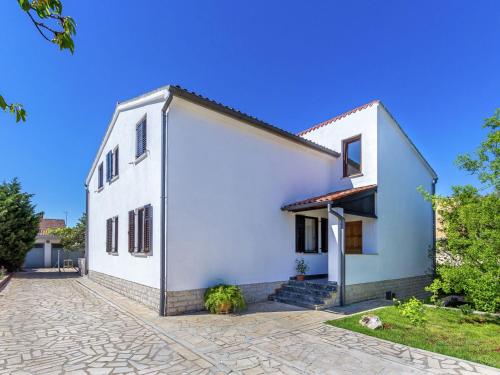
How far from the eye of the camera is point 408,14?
10.8m

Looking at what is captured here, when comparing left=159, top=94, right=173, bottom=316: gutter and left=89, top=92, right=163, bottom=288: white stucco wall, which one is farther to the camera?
left=89, top=92, right=163, bottom=288: white stucco wall

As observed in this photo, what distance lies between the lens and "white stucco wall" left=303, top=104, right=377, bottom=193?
513 inches

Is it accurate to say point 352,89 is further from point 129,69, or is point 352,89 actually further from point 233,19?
point 129,69

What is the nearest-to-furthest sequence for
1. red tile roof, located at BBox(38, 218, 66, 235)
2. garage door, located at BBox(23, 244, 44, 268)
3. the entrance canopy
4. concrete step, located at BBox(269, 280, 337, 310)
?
1. concrete step, located at BBox(269, 280, 337, 310)
2. the entrance canopy
3. garage door, located at BBox(23, 244, 44, 268)
4. red tile roof, located at BBox(38, 218, 66, 235)

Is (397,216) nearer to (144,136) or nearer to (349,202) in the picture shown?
(349,202)

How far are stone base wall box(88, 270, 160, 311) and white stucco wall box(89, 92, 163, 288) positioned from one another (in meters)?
0.19

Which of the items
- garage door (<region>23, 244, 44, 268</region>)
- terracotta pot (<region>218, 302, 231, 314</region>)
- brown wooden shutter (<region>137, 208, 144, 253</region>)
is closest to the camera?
terracotta pot (<region>218, 302, 231, 314</region>)

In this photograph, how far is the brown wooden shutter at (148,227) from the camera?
32.8 ft

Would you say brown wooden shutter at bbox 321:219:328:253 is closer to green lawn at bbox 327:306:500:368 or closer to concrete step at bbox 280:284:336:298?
concrete step at bbox 280:284:336:298

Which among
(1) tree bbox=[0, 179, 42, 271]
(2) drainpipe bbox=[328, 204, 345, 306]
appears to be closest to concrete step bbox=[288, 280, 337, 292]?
(2) drainpipe bbox=[328, 204, 345, 306]

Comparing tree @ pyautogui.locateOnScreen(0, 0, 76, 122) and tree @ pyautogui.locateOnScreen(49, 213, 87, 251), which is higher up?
tree @ pyautogui.locateOnScreen(0, 0, 76, 122)

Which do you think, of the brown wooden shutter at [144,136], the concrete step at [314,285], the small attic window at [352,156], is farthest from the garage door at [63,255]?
the small attic window at [352,156]

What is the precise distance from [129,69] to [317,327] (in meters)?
11.8

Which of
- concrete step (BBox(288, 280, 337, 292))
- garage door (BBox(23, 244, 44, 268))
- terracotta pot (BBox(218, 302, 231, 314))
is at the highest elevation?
concrete step (BBox(288, 280, 337, 292))
